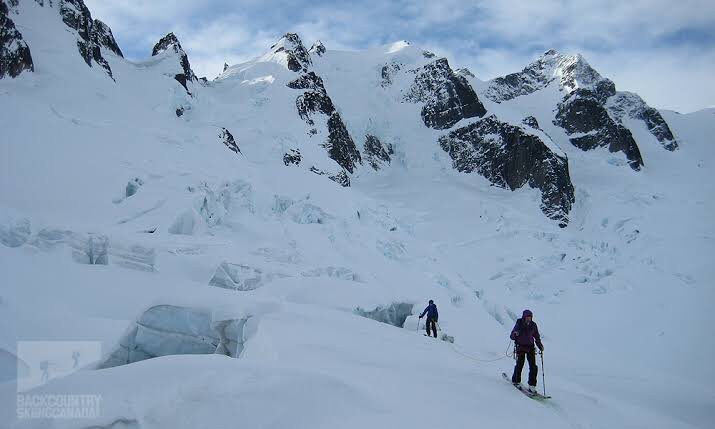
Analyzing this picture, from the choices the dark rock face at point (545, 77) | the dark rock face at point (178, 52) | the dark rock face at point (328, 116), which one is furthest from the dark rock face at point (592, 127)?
the dark rock face at point (178, 52)

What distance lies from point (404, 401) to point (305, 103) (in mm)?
43953

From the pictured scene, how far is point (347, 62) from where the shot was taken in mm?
70188

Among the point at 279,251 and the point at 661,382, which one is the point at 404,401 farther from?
the point at 279,251

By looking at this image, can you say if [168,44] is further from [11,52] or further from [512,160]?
[512,160]

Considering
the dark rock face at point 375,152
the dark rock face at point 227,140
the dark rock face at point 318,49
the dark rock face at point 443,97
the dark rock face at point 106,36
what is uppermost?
the dark rock face at point 318,49

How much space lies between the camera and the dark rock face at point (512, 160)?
46.8 m

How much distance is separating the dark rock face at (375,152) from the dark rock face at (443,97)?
759cm

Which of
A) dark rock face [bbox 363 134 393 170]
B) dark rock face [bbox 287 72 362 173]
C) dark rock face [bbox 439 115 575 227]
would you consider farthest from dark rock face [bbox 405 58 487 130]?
dark rock face [bbox 287 72 362 173]

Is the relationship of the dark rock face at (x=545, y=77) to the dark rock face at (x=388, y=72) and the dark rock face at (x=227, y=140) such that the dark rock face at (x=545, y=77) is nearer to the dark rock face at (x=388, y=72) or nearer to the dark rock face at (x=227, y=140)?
the dark rock face at (x=388, y=72)

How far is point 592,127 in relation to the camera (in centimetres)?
5862

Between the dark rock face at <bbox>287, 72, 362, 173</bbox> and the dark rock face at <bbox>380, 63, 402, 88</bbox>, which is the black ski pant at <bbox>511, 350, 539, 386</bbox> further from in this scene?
the dark rock face at <bbox>380, 63, 402, 88</bbox>

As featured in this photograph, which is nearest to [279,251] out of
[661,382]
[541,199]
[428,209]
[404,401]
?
[661,382]

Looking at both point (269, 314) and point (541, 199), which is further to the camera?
point (541, 199)

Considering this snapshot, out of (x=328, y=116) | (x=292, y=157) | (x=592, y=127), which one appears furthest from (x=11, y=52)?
(x=592, y=127)
